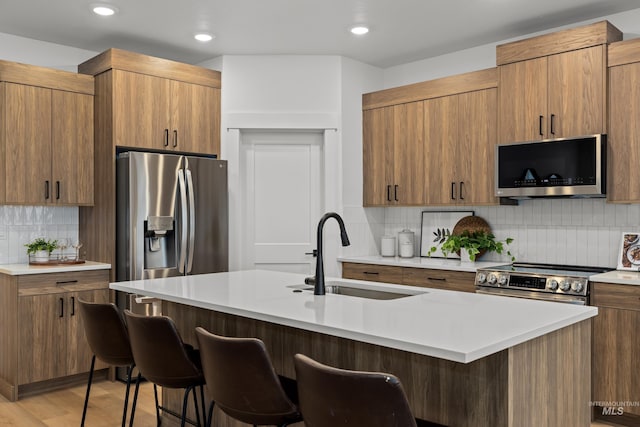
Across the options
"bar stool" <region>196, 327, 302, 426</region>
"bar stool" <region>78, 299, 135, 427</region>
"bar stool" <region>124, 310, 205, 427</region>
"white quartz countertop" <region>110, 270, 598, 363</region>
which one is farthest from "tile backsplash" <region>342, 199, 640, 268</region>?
"bar stool" <region>196, 327, 302, 426</region>

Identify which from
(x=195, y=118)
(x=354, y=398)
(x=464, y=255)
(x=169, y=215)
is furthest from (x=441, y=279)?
(x=354, y=398)

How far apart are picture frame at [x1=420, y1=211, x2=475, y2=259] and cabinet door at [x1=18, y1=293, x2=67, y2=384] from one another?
303 centimetres

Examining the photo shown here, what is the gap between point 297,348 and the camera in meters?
2.58

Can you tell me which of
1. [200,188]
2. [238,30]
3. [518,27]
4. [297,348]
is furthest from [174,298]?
[518,27]

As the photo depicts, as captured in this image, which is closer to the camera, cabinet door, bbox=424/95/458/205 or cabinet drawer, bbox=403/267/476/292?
cabinet drawer, bbox=403/267/476/292

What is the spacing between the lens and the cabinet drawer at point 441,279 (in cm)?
420

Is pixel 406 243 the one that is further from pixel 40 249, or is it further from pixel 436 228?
pixel 40 249

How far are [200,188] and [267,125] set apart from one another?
86cm

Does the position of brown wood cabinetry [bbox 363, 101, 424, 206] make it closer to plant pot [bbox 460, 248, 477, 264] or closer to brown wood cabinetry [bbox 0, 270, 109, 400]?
plant pot [bbox 460, 248, 477, 264]

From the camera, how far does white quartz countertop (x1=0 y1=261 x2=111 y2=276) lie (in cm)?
391

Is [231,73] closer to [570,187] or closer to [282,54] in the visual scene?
[282,54]

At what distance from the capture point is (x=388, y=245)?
522 centimetres

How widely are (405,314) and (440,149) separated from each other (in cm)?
286

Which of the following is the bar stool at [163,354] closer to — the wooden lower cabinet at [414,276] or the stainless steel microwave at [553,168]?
the wooden lower cabinet at [414,276]
